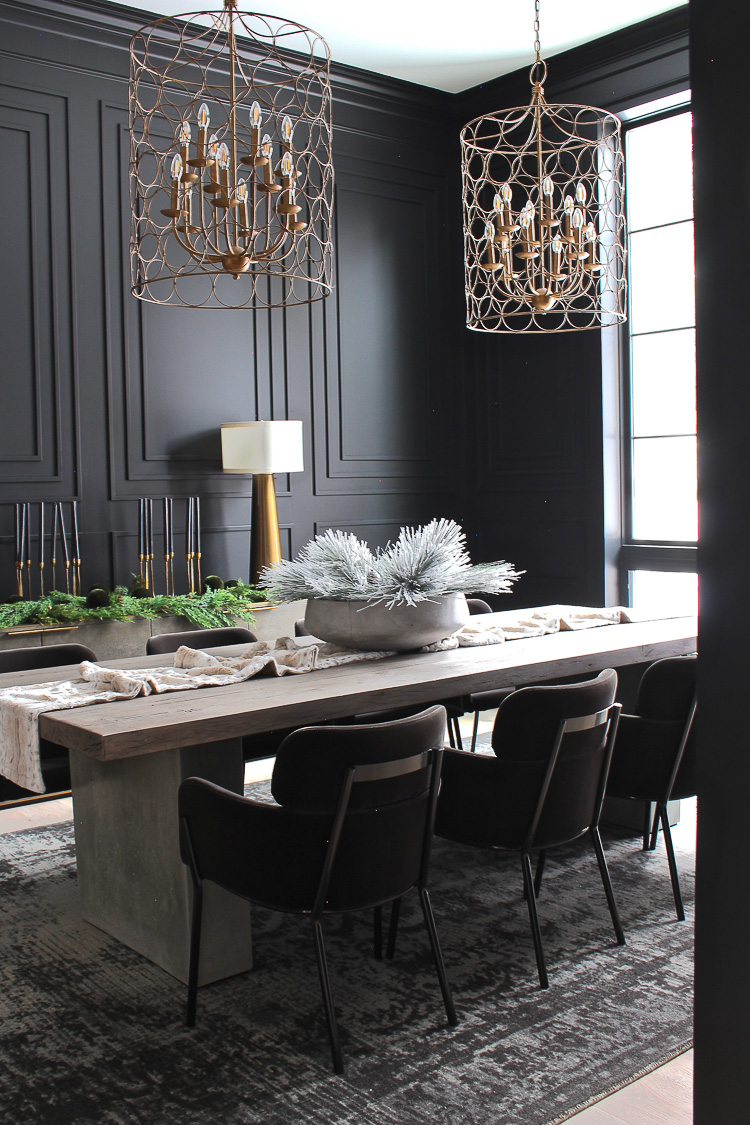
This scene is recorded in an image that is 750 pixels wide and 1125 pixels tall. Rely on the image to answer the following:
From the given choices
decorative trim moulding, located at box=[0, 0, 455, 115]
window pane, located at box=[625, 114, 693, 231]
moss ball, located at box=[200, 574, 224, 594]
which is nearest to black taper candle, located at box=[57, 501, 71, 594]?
moss ball, located at box=[200, 574, 224, 594]

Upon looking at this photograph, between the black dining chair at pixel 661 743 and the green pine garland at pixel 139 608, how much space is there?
219 cm

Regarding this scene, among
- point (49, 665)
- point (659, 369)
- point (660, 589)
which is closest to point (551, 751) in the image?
point (49, 665)

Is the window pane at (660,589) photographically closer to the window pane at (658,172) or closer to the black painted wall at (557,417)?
the black painted wall at (557,417)

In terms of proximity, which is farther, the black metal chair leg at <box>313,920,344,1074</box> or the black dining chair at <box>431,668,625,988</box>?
the black dining chair at <box>431,668,625,988</box>

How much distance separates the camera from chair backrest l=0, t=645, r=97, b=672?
3.27 m

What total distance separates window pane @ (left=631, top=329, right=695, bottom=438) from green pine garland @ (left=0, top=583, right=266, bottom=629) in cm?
261

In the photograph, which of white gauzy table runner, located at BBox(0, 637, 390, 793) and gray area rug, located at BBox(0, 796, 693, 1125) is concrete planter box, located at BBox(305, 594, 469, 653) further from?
gray area rug, located at BBox(0, 796, 693, 1125)

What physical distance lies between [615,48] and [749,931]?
241 inches

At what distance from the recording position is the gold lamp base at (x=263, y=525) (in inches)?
218

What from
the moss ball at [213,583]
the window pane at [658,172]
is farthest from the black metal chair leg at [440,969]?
the window pane at [658,172]

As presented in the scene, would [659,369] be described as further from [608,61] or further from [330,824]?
[330,824]

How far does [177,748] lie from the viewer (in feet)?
7.98

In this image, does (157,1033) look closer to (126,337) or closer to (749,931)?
(749,931)

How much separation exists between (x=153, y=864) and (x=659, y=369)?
4.49m
